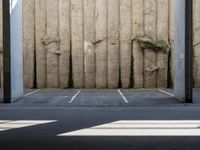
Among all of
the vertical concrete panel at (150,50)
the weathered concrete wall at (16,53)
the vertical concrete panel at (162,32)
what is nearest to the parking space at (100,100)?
the weathered concrete wall at (16,53)

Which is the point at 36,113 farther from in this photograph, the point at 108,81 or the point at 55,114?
the point at 108,81

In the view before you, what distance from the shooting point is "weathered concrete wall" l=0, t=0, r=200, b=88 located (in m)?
20.6

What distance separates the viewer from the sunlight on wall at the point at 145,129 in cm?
903

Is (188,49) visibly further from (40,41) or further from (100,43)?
(40,41)

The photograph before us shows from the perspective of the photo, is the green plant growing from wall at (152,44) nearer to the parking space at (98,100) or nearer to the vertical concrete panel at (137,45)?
the vertical concrete panel at (137,45)

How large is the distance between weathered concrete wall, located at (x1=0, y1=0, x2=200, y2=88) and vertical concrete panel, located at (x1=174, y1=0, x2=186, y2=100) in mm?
4825

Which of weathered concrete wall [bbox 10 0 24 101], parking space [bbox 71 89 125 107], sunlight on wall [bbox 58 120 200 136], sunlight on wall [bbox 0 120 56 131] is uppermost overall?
weathered concrete wall [bbox 10 0 24 101]

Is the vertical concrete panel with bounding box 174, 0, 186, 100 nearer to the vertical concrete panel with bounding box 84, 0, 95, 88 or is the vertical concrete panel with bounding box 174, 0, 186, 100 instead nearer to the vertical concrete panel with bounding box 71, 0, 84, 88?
the vertical concrete panel with bounding box 84, 0, 95, 88

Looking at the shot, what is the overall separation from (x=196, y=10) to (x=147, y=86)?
13.2ft

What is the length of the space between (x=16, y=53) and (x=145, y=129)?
7.16 metres

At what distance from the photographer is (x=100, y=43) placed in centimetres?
2069

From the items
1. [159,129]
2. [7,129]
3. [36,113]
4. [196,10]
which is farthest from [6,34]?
[196,10]

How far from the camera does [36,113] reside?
12.5m

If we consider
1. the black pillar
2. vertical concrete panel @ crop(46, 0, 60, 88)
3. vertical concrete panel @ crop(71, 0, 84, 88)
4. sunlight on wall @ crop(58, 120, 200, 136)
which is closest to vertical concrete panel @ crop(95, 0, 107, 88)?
vertical concrete panel @ crop(71, 0, 84, 88)
